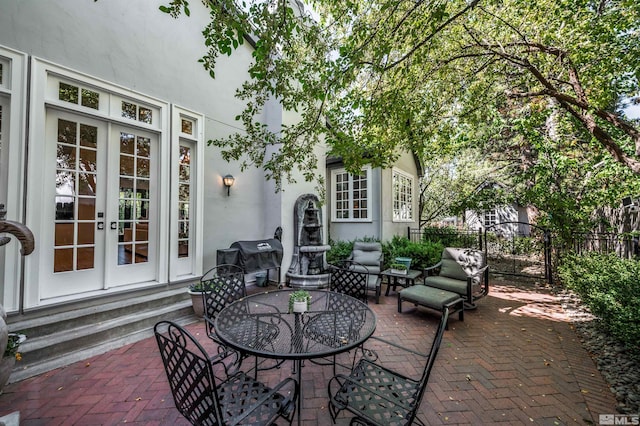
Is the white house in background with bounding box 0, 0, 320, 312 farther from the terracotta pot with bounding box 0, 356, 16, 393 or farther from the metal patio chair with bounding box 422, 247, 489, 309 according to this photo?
the metal patio chair with bounding box 422, 247, 489, 309

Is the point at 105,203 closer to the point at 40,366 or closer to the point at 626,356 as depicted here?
the point at 40,366

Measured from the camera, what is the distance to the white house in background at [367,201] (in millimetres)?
7547

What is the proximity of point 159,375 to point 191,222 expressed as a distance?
277 cm

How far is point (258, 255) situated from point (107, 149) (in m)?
3.03

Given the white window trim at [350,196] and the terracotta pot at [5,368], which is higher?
the white window trim at [350,196]

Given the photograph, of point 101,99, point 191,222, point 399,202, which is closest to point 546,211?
point 399,202

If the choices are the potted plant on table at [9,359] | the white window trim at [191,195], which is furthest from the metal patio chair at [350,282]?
the potted plant on table at [9,359]

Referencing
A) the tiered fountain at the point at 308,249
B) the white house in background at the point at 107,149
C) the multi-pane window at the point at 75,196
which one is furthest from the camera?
the tiered fountain at the point at 308,249

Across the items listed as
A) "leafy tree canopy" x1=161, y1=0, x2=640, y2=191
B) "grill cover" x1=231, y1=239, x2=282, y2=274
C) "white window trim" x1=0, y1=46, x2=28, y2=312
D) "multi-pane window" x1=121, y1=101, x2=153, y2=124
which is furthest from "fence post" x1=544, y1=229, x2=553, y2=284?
"white window trim" x1=0, y1=46, x2=28, y2=312

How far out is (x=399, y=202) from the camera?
345 inches

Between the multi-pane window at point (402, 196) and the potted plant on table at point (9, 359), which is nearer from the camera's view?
the potted plant on table at point (9, 359)

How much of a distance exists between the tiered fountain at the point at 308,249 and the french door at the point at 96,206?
2.92 m

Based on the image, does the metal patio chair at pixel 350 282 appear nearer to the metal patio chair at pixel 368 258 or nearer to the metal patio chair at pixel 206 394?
the metal patio chair at pixel 368 258

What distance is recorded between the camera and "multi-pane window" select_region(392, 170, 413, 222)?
847cm
